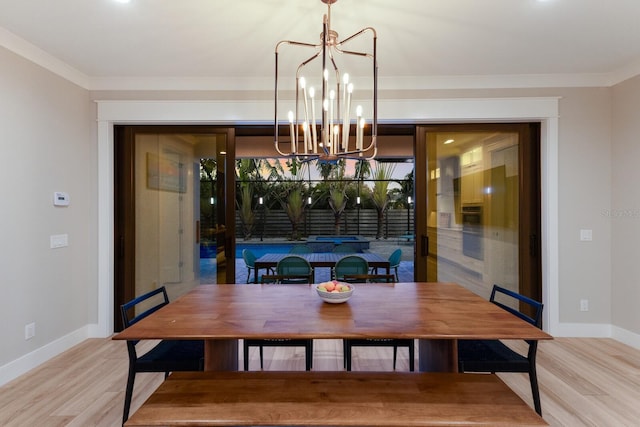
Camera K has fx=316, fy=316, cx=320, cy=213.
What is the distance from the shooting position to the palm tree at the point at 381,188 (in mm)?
8336

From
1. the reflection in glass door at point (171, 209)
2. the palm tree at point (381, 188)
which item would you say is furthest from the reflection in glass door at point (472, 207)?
the palm tree at point (381, 188)

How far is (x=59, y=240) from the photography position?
2.88 meters

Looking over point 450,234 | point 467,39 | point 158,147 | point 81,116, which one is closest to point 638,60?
point 467,39

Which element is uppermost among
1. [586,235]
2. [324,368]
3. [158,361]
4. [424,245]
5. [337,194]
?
[337,194]

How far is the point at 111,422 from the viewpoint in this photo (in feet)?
6.39

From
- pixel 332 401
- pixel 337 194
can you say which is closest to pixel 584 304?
pixel 332 401

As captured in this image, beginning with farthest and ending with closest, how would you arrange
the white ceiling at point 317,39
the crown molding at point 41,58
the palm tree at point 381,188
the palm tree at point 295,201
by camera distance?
the palm tree at point 295,201 → the palm tree at point 381,188 → the crown molding at point 41,58 → the white ceiling at point 317,39

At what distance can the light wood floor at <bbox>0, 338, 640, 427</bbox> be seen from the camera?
2.00 metres

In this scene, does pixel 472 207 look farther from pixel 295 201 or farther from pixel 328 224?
A: pixel 328 224

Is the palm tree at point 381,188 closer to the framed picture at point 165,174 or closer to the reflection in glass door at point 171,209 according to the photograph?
the reflection in glass door at point 171,209

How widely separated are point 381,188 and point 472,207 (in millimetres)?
5303

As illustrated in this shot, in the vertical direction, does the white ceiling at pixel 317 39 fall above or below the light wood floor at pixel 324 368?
above

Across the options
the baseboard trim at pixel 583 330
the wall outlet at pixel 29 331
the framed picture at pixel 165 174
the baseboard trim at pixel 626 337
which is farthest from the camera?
the framed picture at pixel 165 174

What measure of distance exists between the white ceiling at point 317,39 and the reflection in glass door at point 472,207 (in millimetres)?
621
